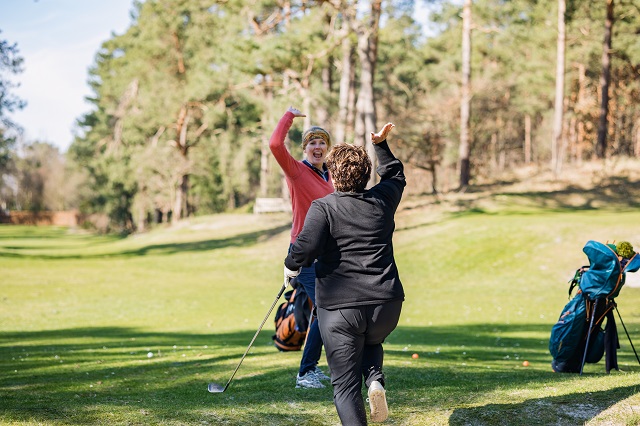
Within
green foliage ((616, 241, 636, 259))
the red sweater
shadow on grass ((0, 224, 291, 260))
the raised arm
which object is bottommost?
shadow on grass ((0, 224, 291, 260))

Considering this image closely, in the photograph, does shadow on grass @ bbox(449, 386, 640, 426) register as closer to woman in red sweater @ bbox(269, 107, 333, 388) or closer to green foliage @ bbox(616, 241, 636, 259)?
woman in red sweater @ bbox(269, 107, 333, 388)

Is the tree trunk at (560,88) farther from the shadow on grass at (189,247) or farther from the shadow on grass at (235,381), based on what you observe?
the shadow on grass at (235,381)

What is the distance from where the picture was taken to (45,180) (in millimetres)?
112062

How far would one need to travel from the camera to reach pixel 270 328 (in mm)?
14875

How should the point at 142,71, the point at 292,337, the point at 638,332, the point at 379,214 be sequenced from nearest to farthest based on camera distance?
the point at 379,214 → the point at 292,337 → the point at 638,332 → the point at 142,71

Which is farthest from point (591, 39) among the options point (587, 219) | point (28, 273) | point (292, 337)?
point (292, 337)

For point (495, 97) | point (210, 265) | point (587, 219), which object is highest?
point (495, 97)

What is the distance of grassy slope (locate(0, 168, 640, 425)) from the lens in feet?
19.5

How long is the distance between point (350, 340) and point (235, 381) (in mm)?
3221

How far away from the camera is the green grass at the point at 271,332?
5.90m

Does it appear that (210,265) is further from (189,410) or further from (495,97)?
(495,97)

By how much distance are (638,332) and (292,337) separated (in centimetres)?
729

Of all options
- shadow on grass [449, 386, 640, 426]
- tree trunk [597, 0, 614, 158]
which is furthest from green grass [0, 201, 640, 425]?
tree trunk [597, 0, 614, 158]

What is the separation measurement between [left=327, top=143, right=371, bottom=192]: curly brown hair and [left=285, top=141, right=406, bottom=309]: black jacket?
0.19 feet
